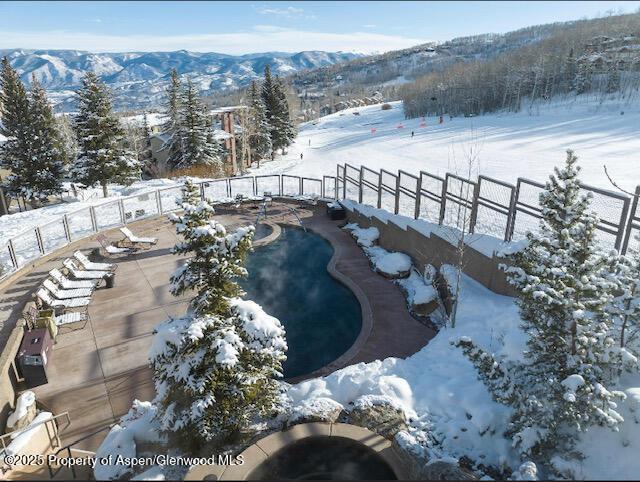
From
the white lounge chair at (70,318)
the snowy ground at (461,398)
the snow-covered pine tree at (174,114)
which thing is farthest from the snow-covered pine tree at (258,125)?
the snowy ground at (461,398)

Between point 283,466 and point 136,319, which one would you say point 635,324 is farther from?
point 136,319

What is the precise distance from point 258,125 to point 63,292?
42.7 m

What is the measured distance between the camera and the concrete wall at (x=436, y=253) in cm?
1064

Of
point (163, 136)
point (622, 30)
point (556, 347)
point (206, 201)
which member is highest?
point (622, 30)

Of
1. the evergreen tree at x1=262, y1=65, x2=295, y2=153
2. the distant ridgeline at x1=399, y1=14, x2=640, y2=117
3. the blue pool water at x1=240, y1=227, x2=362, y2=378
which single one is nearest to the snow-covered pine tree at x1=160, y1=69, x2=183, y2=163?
the evergreen tree at x1=262, y1=65, x2=295, y2=153

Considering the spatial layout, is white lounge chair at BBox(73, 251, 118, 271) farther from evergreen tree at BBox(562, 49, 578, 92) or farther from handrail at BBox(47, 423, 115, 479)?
evergreen tree at BBox(562, 49, 578, 92)

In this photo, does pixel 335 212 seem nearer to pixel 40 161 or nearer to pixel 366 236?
pixel 366 236

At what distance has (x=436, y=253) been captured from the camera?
1269 cm

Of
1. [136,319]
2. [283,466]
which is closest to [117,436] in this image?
[283,466]

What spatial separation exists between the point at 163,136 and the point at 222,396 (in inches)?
2140

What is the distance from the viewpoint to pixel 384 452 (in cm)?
582

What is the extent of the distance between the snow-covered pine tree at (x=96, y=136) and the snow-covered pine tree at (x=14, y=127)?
4347mm

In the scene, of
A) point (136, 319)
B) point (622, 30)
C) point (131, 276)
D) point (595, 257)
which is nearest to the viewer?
point (595, 257)

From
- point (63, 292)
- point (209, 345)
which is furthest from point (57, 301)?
point (209, 345)
